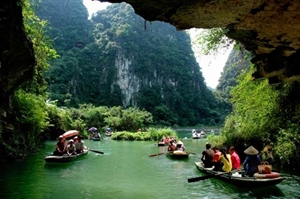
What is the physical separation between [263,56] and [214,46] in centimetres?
803

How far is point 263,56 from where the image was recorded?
7910mm

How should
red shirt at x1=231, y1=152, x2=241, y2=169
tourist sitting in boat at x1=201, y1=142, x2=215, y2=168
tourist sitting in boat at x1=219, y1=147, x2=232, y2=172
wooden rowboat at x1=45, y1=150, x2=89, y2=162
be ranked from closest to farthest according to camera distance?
tourist sitting in boat at x1=219, y1=147, x2=232, y2=172 < red shirt at x1=231, y1=152, x2=241, y2=169 < tourist sitting in boat at x1=201, y1=142, x2=215, y2=168 < wooden rowboat at x1=45, y1=150, x2=89, y2=162

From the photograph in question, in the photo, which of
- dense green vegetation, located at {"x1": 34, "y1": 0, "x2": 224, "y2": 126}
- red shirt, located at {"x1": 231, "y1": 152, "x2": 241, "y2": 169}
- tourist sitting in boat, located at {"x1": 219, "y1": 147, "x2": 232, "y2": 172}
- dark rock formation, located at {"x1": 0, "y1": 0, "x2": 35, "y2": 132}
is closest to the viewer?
dark rock formation, located at {"x1": 0, "y1": 0, "x2": 35, "y2": 132}

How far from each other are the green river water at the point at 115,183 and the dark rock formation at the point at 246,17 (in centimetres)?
434

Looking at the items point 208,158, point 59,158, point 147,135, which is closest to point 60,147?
point 59,158

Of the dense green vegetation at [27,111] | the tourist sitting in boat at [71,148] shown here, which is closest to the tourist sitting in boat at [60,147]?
the tourist sitting in boat at [71,148]

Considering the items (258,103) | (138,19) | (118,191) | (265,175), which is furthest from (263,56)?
(138,19)

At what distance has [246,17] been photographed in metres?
5.78

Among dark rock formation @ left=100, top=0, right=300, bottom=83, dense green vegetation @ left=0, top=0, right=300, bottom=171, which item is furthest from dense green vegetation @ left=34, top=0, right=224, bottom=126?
dark rock formation @ left=100, top=0, right=300, bottom=83

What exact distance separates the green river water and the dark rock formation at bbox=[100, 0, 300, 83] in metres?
4.34

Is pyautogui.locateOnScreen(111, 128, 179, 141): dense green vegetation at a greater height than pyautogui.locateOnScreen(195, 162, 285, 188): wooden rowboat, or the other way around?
pyautogui.locateOnScreen(111, 128, 179, 141): dense green vegetation

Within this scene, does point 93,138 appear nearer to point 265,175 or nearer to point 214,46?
point 214,46

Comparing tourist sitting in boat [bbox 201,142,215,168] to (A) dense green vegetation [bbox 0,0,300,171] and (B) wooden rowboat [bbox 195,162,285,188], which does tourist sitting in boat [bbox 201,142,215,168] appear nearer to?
(B) wooden rowboat [bbox 195,162,285,188]

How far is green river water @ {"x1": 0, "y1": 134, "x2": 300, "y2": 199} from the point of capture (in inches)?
367
